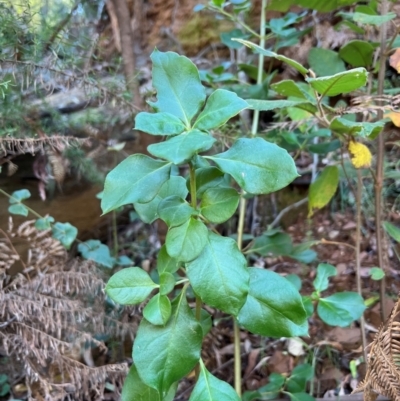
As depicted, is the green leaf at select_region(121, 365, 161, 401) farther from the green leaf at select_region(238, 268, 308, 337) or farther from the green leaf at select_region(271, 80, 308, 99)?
the green leaf at select_region(271, 80, 308, 99)

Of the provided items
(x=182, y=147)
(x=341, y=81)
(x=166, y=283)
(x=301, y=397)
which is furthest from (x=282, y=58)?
(x=301, y=397)

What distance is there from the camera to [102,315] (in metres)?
1.07

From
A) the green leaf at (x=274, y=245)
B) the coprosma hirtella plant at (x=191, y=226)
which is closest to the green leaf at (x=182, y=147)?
the coprosma hirtella plant at (x=191, y=226)

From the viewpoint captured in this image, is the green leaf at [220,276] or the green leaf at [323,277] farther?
the green leaf at [323,277]

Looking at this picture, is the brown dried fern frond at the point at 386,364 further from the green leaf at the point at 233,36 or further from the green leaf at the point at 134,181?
the green leaf at the point at 233,36

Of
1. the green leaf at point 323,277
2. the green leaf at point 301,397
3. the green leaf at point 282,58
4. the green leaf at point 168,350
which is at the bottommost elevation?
the green leaf at point 301,397

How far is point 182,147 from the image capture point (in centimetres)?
49

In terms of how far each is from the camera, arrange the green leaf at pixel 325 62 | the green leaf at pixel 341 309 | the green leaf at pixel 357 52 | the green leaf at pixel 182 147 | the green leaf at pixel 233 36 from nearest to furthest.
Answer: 1. the green leaf at pixel 182 147
2. the green leaf at pixel 341 309
3. the green leaf at pixel 357 52
4. the green leaf at pixel 325 62
5. the green leaf at pixel 233 36

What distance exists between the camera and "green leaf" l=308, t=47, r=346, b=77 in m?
1.14

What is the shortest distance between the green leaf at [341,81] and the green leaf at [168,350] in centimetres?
45

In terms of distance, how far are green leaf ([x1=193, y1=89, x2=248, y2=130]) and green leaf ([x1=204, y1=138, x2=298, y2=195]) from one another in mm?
58

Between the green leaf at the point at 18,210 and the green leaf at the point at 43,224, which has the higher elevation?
the green leaf at the point at 18,210

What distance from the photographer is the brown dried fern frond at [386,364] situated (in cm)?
64

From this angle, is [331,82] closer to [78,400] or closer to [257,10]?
[78,400]
